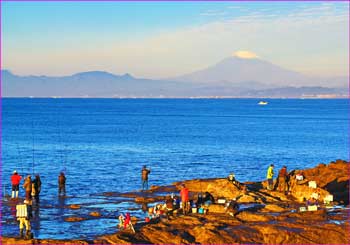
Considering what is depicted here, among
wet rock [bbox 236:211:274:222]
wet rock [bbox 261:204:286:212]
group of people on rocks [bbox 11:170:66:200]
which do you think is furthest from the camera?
group of people on rocks [bbox 11:170:66:200]

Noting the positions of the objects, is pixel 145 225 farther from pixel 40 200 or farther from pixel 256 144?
pixel 256 144

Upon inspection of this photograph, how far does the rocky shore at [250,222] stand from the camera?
24.7m

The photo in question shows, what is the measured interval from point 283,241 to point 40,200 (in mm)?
15362

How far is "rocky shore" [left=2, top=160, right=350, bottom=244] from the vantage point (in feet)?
80.9

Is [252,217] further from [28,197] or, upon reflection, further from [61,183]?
[61,183]

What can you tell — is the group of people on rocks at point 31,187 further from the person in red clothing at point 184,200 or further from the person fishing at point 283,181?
the person fishing at point 283,181

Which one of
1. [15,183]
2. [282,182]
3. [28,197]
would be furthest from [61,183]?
[282,182]

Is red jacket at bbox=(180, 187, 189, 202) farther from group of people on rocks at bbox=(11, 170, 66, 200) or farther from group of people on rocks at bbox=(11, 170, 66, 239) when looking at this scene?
group of people on rocks at bbox=(11, 170, 66, 200)

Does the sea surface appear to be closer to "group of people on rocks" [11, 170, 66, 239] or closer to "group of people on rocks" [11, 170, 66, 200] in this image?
"group of people on rocks" [11, 170, 66, 200]

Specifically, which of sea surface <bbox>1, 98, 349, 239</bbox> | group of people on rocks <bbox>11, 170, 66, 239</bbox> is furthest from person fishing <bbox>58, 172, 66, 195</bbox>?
sea surface <bbox>1, 98, 349, 239</bbox>

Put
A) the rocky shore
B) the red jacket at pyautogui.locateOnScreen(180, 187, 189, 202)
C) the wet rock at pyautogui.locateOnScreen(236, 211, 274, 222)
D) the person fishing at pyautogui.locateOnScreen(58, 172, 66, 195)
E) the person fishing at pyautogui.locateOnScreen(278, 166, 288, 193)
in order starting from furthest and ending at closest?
1. the person fishing at pyautogui.locateOnScreen(278, 166, 288, 193)
2. the person fishing at pyautogui.locateOnScreen(58, 172, 66, 195)
3. the red jacket at pyautogui.locateOnScreen(180, 187, 189, 202)
4. the wet rock at pyautogui.locateOnScreen(236, 211, 274, 222)
5. the rocky shore

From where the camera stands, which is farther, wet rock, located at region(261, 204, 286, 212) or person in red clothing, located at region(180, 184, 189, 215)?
wet rock, located at region(261, 204, 286, 212)

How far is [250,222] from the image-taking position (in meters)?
27.6

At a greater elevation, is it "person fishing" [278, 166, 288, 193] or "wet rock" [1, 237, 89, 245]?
"person fishing" [278, 166, 288, 193]
